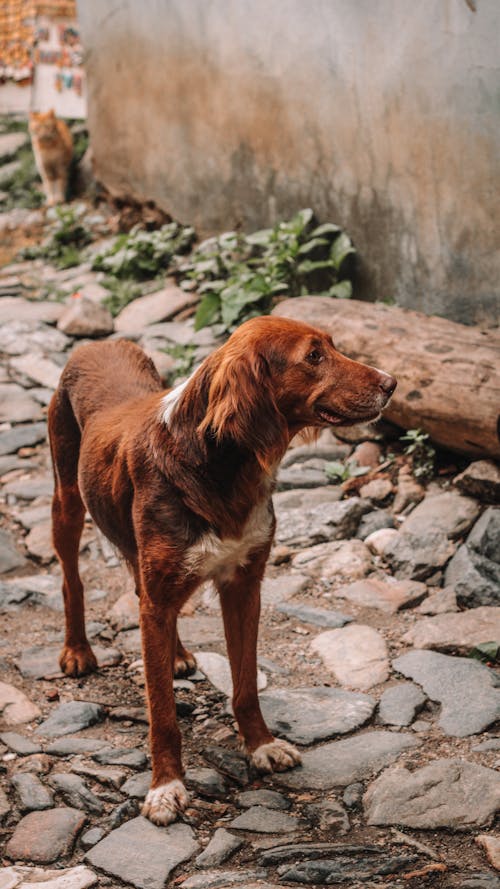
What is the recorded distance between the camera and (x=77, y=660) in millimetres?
4605

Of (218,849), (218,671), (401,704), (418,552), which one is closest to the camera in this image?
(218,849)

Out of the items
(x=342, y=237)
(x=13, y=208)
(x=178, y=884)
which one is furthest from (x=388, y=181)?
(x=13, y=208)

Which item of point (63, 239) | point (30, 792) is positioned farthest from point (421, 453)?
point (63, 239)

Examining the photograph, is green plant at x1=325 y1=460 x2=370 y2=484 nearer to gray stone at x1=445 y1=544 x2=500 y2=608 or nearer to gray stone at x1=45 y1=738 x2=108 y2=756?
gray stone at x1=445 y1=544 x2=500 y2=608

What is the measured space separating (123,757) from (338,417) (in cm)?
163

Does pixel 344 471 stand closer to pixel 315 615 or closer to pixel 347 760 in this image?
pixel 315 615

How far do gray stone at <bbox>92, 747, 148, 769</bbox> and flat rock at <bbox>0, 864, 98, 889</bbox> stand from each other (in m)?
0.62

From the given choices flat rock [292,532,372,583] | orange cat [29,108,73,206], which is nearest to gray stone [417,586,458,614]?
flat rock [292,532,372,583]

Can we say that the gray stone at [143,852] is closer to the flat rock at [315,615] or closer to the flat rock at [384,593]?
the flat rock at [315,615]

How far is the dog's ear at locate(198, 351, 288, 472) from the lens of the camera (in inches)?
129

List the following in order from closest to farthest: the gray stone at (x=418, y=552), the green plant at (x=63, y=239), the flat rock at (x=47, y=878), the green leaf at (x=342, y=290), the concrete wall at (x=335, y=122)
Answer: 1. the flat rock at (x=47, y=878)
2. the gray stone at (x=418, y=552)
3. the concrete wall at (x=335, y=122)
4. the green leaf at (x=342, y=290)
5. the green plant at (x=63, y=239)

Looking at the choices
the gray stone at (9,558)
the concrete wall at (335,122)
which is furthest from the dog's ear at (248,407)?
the concrete wall at (335,122)

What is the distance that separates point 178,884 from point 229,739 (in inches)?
36.1

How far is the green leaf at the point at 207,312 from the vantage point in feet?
Result: 26.3
